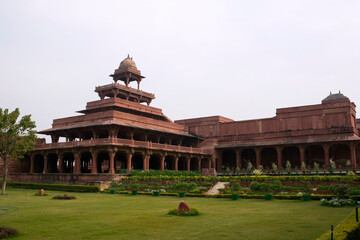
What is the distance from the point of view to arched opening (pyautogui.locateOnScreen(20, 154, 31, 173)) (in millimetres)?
47225

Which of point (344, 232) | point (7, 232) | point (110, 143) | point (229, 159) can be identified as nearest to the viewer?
point (344, 232)

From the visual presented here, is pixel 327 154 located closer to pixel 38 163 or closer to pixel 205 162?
pixel 205 162

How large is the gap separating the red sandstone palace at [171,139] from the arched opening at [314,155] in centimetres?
5

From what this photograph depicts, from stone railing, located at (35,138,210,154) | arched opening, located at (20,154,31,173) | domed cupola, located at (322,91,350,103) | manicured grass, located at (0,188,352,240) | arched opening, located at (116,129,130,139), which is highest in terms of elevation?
domed cupola, located at (322,91,350,103)

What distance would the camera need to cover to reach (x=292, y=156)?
49.9m

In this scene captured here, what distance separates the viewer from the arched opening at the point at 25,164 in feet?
155

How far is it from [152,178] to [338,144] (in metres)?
27.4

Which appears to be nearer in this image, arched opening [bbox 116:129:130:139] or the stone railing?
the stone railing

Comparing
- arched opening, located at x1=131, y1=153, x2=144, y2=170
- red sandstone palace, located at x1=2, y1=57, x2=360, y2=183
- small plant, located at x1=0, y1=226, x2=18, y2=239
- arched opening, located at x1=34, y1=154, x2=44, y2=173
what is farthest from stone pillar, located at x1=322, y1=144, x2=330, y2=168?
small plant, located at x1=0, y1=226, x2=18, y2=239

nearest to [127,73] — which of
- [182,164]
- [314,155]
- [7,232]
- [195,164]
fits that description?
[182,164]

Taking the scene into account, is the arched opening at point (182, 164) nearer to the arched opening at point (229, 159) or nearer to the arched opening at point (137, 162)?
the arched opening at point (229, 159)

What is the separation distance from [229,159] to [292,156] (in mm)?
10001

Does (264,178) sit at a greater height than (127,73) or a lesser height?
lesser

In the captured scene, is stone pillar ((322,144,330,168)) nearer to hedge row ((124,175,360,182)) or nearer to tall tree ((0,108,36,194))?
hedge row ((124,175,360,182))
